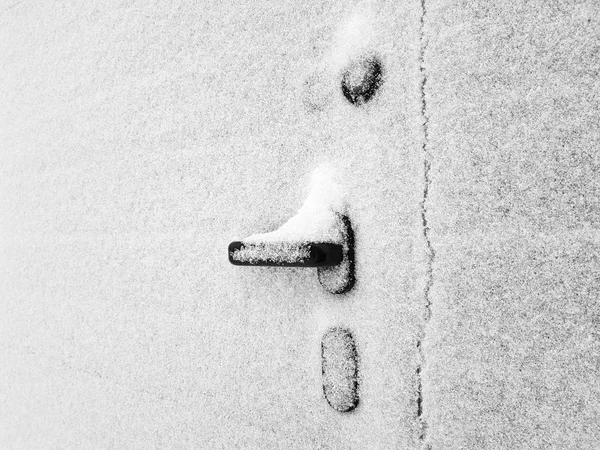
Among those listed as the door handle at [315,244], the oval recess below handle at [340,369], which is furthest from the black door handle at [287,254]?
the oval recess below handle at [340,369]

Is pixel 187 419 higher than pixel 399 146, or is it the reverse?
pixel 399 146

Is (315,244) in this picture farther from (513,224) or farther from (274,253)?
(513,224)

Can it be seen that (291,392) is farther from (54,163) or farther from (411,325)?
(54,163)

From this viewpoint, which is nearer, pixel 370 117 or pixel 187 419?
pixel 370 117

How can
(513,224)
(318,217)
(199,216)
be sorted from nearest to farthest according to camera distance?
(513,224)
(318,217)
(199,216)

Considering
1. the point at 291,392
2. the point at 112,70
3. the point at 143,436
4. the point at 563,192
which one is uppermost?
the point at 112,70

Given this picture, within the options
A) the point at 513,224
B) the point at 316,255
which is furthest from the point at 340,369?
the point at 513,224

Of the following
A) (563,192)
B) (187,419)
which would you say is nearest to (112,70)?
(187,419)
